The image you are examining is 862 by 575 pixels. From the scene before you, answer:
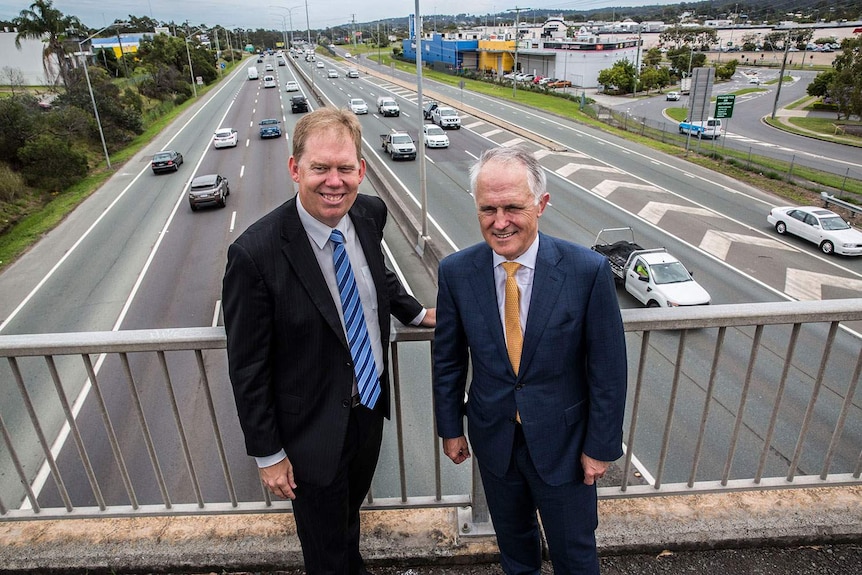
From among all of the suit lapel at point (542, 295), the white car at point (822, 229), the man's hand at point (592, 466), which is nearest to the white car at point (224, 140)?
the white car at point (822, 229)

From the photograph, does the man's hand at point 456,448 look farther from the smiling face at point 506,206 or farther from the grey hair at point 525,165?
the grey hair at point 525,165

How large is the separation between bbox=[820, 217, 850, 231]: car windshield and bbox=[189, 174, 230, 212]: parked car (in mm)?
24526

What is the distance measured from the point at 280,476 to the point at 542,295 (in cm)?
128

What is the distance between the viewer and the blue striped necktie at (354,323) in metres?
2.32

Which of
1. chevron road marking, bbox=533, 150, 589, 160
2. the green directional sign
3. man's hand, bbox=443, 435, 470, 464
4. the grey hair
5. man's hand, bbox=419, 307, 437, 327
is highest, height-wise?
the grey hair

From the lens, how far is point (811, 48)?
118 m

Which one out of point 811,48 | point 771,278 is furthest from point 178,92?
point 811,48

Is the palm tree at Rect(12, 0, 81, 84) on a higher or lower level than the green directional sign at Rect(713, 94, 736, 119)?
higher

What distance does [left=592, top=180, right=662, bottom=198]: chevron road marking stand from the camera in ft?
92.3

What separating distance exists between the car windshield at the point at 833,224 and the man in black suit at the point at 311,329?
22.9 meters

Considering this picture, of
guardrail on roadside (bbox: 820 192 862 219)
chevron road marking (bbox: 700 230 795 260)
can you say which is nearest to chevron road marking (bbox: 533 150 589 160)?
guardrail on roadside (bbox: 820 192 862 219)

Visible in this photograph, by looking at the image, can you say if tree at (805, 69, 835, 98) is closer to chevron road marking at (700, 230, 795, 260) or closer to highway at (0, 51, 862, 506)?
highway at (0, 51, 862, 506)

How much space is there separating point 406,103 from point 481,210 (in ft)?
196

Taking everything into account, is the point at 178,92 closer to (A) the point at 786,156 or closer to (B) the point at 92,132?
(B) the point at 92,132
